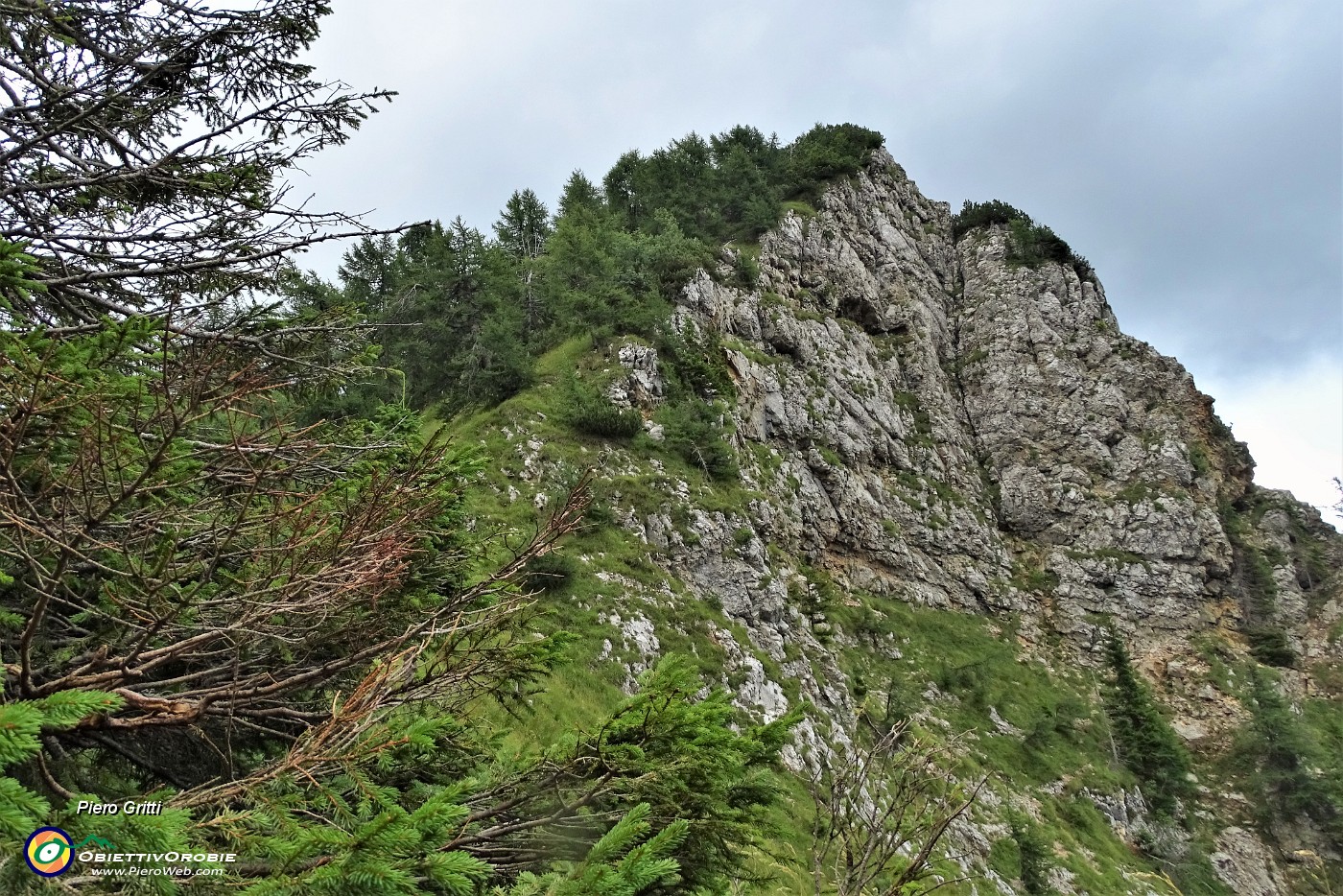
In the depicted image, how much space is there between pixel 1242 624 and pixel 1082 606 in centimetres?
1081

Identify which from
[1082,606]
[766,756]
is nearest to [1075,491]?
[1082,606]

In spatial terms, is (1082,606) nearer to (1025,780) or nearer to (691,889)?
(1025,780)

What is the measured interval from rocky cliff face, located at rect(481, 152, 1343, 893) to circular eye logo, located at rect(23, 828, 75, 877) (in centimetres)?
1552

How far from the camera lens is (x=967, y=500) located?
41.6 meters

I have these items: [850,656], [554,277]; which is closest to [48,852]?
[850,656]

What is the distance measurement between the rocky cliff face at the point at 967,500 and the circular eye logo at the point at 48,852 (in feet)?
50.9

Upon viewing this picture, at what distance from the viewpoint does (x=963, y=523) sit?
39.3 m

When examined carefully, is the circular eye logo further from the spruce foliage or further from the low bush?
the spruce foliage

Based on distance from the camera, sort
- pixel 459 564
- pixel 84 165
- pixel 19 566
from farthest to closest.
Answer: pixel 459 564
pixel 84 165
pixel 19 566

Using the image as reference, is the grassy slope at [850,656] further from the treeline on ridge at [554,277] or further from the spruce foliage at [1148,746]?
the treeline on ridge at [554,277]

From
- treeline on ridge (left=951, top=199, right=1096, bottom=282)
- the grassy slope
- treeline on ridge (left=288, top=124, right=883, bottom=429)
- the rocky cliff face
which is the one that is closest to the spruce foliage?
the grassy slope

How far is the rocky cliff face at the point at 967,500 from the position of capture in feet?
77.8

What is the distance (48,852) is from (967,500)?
4555 cm

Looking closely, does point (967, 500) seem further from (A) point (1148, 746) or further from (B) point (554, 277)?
(B) point (554, 277)
